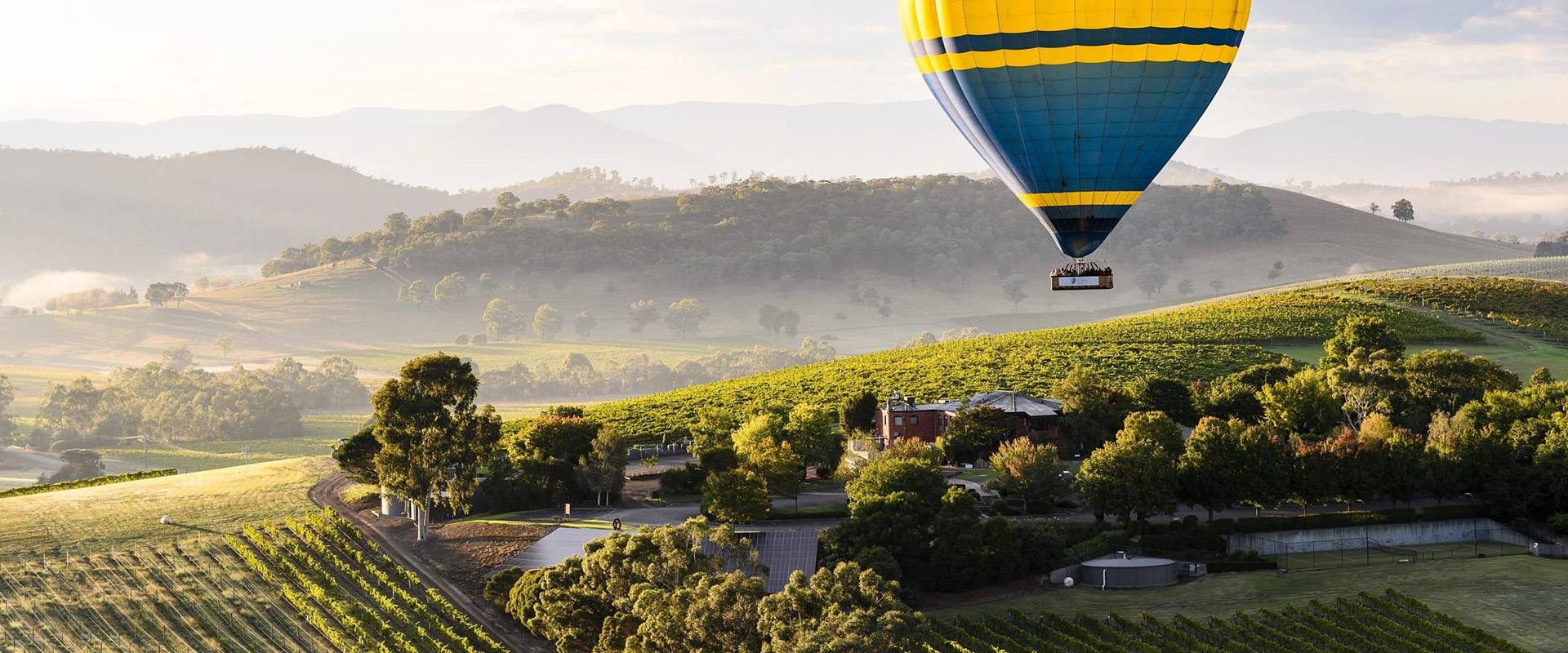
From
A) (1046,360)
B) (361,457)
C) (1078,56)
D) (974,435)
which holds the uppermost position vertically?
(1078,56)

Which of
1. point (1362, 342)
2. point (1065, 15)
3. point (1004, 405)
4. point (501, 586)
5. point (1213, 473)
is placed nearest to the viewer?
point (1065, 15)

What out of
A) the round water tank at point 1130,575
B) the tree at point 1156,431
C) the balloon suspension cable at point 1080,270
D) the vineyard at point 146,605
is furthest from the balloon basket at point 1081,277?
the vineyard at point 146,605

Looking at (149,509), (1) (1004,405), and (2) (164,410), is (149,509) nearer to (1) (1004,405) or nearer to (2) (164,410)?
(1) (1004,405)

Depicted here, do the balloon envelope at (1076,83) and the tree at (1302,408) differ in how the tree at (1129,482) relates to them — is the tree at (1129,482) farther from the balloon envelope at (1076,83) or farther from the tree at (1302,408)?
the tree at (1302,408)

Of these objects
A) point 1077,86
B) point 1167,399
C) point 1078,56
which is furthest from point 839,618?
point 1167,399

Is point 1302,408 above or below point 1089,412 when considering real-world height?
above

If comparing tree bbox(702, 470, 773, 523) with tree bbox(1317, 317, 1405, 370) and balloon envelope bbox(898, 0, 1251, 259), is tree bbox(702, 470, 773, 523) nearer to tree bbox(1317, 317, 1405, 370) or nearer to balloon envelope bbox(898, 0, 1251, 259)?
balloon envelope bbox(898, 0, 1251, 259)

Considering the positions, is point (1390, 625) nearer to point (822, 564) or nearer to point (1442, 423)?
point (822, 564)
